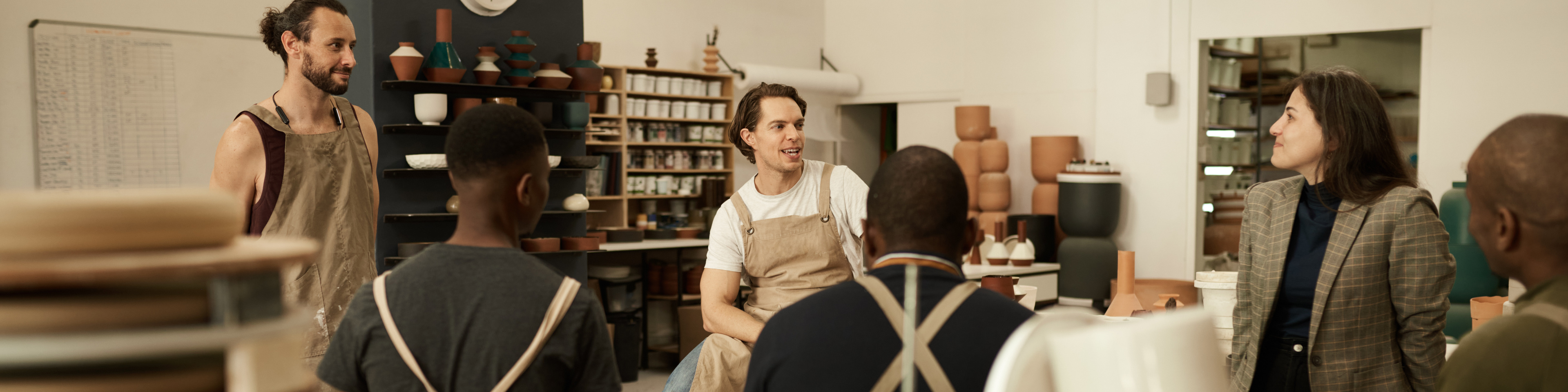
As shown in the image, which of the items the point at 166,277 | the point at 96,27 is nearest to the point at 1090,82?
the point at 96,27

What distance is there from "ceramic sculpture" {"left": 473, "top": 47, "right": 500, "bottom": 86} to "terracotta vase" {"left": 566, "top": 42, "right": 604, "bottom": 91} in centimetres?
36

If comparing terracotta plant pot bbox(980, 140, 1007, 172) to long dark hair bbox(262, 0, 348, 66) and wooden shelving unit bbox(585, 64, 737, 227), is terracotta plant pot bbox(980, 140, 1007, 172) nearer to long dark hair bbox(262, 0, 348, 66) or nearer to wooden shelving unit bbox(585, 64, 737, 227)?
wooden shelving unit bbox(585, 64, 737, 227)

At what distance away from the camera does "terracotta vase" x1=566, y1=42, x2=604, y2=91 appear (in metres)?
4.32

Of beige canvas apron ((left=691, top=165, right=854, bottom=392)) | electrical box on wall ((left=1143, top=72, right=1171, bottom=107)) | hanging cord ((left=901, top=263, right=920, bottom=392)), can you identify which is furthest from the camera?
electrical box on wall ((left=1143, top=72, right=1171, bottom=107))

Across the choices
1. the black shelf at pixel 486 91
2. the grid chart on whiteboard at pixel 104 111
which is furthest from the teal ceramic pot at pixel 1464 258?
the grid chart on whiteboard at pixel 104 111

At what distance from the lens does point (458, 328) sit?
1.26m

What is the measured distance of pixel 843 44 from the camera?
30.9ft

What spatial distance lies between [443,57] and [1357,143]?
10.3 ft

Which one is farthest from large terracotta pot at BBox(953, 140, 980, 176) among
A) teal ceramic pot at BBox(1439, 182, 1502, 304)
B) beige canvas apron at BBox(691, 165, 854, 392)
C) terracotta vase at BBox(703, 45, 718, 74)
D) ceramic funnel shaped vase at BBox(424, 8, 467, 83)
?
beige canvas apron at BBox(691, 165, 854, 392)

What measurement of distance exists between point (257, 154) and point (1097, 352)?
208 centimetres

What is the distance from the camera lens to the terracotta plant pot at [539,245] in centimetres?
410

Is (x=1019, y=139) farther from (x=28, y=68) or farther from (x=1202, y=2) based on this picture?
(x=28, y=68)

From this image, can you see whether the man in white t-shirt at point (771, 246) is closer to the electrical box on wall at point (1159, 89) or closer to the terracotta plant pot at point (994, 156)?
the electrical box on wall at point (1159, 89)

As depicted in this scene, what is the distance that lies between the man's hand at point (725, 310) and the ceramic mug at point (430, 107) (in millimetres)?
1856
